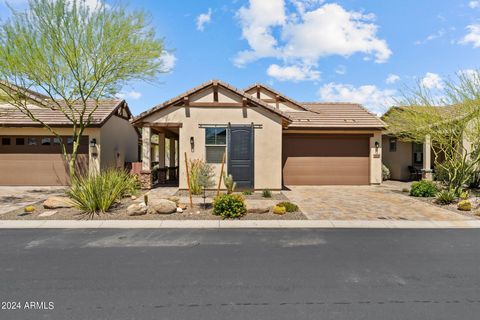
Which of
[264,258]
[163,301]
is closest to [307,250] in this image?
[264,258]

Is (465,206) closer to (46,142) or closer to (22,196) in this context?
(22,196)

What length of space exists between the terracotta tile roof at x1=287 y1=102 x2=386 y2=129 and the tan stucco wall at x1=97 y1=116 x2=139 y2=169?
11092 mm

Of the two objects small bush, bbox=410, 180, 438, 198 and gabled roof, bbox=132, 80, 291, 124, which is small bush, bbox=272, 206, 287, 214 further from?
small bush, bbox=410, 180, 438, 198

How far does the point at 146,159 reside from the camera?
13.6 metres

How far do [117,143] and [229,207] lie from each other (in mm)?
12853

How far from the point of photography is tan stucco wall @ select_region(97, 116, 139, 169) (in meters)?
15.8

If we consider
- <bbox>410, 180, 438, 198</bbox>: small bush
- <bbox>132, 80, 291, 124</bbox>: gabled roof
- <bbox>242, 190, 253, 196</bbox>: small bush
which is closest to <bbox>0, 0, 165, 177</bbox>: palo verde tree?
<bbox>132, 80, 291, 124</bbox>: gabled roof

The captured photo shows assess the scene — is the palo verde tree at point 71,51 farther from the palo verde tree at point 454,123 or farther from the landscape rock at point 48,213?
the palo verde tree at point 454,123

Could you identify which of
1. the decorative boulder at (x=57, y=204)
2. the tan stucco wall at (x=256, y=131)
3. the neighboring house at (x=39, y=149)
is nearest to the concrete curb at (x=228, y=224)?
the decorative boulder at (x=57, y=204)

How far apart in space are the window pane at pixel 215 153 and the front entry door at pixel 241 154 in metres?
0.41

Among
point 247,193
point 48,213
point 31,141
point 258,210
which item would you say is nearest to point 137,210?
point 48,213

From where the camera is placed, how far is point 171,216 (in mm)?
8289

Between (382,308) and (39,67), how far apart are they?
13334 mm

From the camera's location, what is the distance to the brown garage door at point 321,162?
16016 mm
